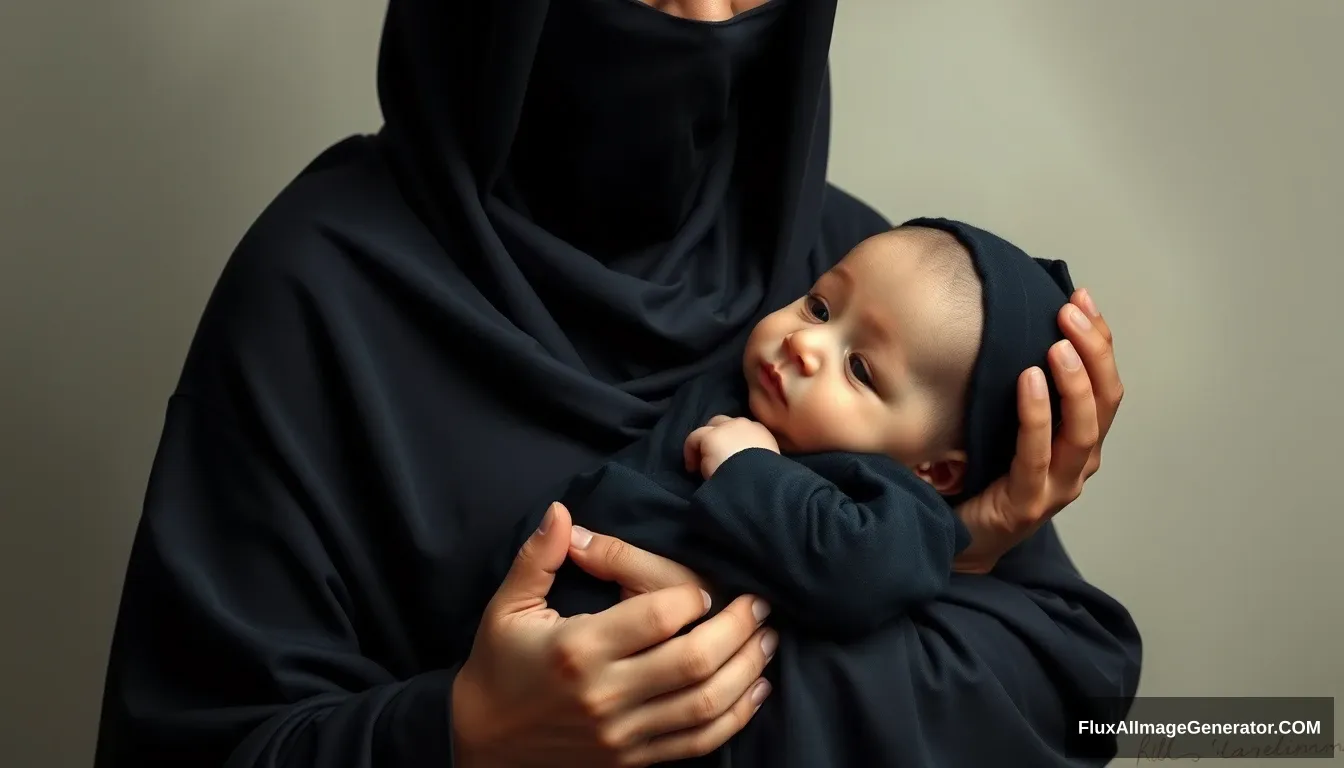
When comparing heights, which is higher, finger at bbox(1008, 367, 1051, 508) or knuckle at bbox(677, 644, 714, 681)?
finger at bbox(1008, 367, 1051, 508)

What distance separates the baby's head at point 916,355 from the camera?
1.07 m

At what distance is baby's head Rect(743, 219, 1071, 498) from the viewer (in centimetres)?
107

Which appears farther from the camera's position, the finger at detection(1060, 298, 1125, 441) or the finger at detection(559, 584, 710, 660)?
the finger at detection(1060, 298, 1125, 441)

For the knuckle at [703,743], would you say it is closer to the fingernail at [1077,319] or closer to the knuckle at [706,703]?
the knuckle at [706,703]

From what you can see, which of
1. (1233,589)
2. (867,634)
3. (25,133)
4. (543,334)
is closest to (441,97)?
(543,334)

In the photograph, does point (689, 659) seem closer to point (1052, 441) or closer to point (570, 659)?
point (570, 659)

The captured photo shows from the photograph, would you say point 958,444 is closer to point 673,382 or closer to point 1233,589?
point 673,382

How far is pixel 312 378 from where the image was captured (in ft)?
3.64

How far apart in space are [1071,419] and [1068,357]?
0.06 metres

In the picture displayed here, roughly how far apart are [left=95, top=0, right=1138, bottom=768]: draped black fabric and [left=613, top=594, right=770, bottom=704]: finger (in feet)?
0.33

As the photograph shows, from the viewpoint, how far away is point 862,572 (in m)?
0.93

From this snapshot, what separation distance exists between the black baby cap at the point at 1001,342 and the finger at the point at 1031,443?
0.06 ft

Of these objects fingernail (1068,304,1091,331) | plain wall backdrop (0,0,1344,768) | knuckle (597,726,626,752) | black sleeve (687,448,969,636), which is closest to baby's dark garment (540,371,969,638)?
black sleeve (687,448,969,636)

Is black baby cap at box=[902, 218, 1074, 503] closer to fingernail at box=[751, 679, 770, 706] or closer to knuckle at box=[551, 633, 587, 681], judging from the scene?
fingernail at box=[751, 679, 770, 706]
